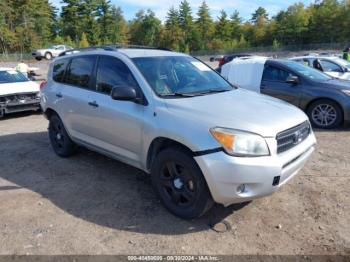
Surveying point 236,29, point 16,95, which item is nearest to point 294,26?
point 236,29

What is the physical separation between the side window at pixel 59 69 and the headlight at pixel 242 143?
3.57 meters

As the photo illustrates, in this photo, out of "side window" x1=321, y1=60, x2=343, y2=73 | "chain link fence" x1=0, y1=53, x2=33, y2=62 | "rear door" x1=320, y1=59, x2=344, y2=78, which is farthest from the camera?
"chain link fence" x1=0, y1=53, x2=33, y2=62

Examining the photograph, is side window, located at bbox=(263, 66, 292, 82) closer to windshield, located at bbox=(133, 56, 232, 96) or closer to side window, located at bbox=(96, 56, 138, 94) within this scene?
windshield, located at bbox=(133, 56, 232, 96)

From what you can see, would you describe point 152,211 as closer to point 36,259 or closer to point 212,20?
point 36,259

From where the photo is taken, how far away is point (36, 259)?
3188 millimetres

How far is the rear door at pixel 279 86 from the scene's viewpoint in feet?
26.5

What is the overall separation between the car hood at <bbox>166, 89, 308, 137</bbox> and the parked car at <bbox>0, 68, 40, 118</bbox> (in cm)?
774

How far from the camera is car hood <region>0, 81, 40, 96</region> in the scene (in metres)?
10.1

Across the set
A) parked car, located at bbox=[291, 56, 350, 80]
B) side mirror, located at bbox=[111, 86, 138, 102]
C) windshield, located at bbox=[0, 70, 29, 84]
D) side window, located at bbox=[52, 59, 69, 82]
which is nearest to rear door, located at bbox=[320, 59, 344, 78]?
parked car, located at bbox=[291, 56, 350, 80]

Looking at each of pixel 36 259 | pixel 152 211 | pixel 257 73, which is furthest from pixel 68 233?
pixel 257 73

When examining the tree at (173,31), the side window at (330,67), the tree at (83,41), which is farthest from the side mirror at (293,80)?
the tree at (173,31)

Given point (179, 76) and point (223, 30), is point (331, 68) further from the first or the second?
point (223, 30)

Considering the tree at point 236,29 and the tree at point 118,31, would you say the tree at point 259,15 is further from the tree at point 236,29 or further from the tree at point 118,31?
the tree at point 118,31

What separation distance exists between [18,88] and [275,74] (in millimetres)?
7487
